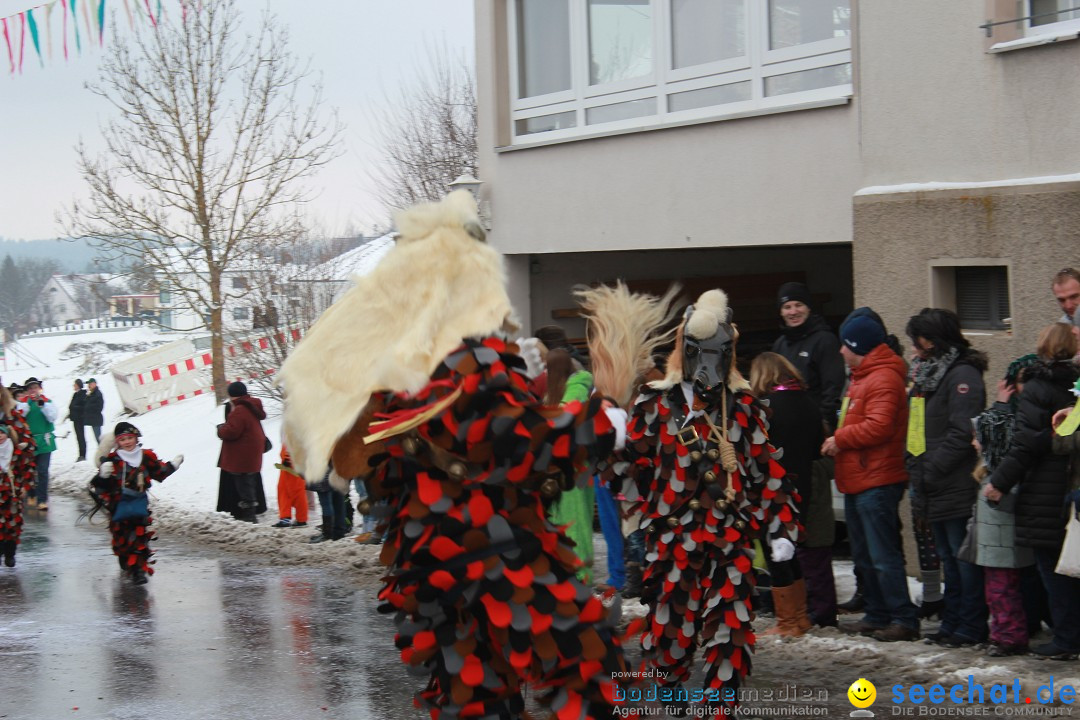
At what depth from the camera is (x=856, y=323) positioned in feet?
22.8

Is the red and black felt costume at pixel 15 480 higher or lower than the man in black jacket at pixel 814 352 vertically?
lower

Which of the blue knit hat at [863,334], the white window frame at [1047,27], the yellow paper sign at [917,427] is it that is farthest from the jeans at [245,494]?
the white window frame at [1047,27]

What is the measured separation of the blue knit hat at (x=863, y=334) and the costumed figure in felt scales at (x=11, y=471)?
745 cm

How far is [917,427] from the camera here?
697 cm

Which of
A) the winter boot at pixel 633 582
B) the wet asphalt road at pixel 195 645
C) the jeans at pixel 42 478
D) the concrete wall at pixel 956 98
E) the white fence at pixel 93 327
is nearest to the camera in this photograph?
the wet asphalt road at pixel 195 645

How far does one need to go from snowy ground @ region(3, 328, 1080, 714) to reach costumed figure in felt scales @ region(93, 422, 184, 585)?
1.36 m

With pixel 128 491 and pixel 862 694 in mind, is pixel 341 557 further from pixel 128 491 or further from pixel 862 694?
pixel 862 694

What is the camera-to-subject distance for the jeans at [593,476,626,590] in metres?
8.53

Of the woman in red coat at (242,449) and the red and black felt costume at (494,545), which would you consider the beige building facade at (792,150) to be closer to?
the woman in red coat at (242,449)

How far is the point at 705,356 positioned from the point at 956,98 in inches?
159

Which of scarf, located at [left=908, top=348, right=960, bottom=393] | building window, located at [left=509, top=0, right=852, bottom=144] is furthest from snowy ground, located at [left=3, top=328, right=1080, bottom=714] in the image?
building window, located at [left=509, top=0, right=852, bottom=144]

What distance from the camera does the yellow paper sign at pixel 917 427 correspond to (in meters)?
6.93

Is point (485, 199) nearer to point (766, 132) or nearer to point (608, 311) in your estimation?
point (766, 132)

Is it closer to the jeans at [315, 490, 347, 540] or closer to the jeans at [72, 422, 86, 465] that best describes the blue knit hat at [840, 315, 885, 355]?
the jeans at [315, 490, 347, 540]
